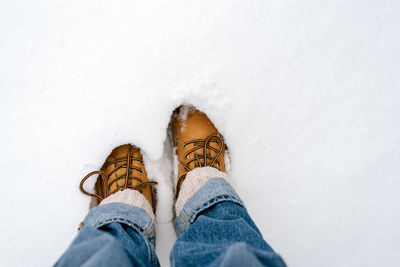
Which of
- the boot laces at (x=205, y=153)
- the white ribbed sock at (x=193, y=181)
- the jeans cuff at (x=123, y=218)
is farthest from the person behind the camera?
the boot laces at (x=205, y=153)

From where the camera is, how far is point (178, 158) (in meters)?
0.79

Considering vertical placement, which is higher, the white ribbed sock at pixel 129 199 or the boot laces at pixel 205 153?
the boot laces at pixel 205 153

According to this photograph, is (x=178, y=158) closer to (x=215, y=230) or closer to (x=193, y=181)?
(x=193, y=181)

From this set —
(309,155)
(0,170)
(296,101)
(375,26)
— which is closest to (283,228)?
(309,155)

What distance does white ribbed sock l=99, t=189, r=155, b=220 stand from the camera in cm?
63

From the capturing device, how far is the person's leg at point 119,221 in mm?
393

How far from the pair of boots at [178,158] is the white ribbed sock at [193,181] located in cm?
5

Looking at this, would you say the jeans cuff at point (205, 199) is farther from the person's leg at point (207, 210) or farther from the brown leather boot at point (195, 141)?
the brown leather boot at point (195, 141)

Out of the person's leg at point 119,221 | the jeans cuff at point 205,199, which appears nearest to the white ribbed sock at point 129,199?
the person's leg at point 119,221

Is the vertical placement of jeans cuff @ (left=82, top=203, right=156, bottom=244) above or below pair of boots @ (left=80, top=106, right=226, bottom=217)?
below

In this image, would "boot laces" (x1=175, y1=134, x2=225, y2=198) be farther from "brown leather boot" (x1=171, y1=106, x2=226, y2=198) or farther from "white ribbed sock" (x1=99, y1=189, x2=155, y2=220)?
"white ribbed sock" (x1=99, y1=189, x2=155, y2=220)

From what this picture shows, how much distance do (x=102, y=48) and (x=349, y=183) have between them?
83cm

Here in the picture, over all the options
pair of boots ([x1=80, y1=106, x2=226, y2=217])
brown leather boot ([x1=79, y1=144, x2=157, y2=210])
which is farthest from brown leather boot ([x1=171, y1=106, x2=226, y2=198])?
brown leather boot ([x1=79, y1=144, x2=157, y2=210])

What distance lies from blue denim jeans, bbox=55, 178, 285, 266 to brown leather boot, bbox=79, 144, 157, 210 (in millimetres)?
133
